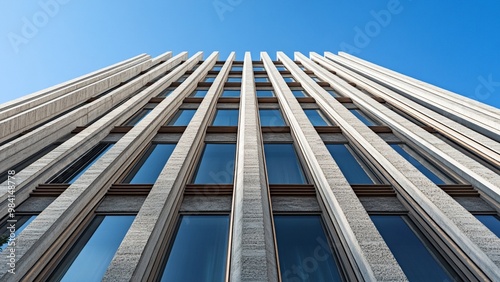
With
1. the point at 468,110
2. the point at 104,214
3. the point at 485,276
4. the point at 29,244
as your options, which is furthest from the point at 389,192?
the point at 29,244

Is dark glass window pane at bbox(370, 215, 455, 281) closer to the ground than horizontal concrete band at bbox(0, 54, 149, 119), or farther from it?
closer to the ground

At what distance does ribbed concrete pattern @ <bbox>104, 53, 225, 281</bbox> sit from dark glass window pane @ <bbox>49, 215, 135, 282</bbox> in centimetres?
75

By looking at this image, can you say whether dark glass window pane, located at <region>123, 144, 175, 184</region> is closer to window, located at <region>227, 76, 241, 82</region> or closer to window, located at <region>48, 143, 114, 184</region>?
window, located at <region>48, 143, 114, 184</region>

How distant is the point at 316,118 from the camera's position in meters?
14.0

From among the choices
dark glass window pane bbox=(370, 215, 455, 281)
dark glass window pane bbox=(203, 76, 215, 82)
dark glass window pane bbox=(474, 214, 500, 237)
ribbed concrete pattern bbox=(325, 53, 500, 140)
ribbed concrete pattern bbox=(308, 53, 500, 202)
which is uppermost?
dark glass window pane bbox=(203, 76, 215, 82)

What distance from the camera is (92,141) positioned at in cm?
1020

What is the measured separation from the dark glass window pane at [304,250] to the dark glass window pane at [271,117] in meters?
6.61

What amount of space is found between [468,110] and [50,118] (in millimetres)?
16785

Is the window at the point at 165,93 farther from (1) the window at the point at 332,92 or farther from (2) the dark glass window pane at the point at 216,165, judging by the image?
(1) the window at the point at 332,92

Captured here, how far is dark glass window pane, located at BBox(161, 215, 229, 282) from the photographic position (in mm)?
5633

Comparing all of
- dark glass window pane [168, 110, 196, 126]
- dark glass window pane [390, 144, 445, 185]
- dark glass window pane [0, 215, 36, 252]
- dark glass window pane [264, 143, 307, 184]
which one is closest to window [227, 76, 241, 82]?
dark glass window pane [168, 110, 196, 126]

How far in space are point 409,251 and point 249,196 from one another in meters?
3.63

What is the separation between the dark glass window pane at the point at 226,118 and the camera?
13.4m

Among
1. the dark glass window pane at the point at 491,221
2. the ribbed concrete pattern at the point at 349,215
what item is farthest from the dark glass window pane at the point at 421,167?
the ribbed concrete pattern at the point at 349,215
